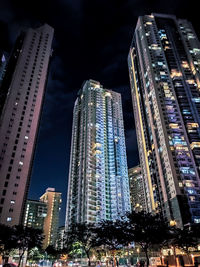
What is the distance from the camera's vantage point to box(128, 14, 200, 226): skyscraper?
89.2 metres

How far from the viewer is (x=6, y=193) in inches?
3130

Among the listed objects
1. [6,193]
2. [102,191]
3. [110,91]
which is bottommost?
[6,193]

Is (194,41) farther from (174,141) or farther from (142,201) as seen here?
(142,201)

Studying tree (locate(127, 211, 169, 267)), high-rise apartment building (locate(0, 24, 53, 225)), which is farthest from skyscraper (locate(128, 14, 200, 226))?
high-rise apartment building (locate(0, 24, 53, 225))

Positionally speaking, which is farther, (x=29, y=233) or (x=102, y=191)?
(x=102, y=191)

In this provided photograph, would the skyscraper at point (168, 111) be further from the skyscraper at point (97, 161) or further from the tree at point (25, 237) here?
the tree at point (25, 237)

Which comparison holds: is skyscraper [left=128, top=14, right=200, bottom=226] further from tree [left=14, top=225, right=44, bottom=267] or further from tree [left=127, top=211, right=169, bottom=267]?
tree [left=14, top=225, right=44, bottom=267]

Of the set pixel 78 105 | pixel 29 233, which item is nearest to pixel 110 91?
pixel 78 105

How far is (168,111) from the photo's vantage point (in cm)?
11025

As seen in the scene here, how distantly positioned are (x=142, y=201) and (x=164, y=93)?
104247 millimetres

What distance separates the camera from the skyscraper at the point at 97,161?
124188 millimetres

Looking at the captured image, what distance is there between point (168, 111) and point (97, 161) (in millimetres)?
56355

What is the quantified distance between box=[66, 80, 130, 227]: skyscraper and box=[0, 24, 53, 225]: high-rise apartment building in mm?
47131

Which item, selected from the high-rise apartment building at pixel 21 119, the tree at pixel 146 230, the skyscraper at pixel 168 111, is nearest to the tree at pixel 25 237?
the high-rise apartment building at pixel 21 119
